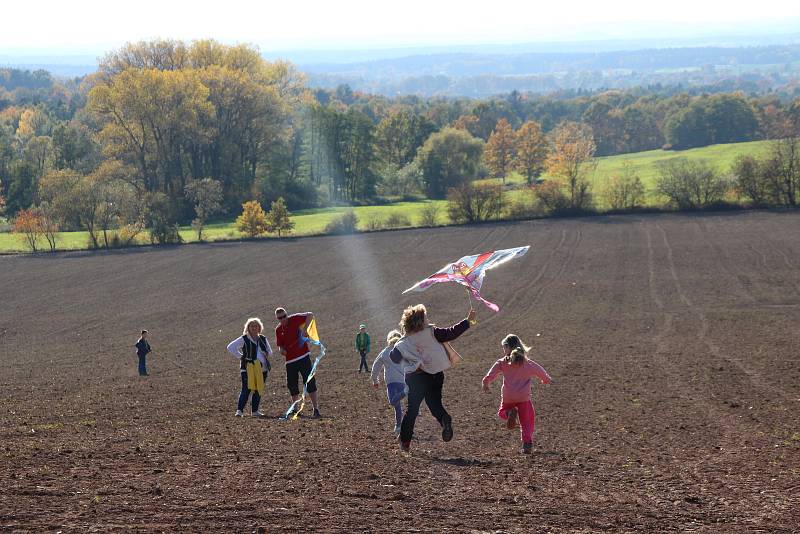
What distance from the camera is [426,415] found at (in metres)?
16.1

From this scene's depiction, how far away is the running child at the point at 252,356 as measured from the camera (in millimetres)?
14617

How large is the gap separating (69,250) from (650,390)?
171 feet

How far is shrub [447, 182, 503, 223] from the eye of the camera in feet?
224

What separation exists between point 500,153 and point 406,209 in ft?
108

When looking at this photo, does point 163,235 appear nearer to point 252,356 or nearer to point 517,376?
point 252,356

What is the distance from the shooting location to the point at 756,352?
2362 cm

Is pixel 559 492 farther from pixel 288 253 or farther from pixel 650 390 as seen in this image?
pixel 288 253

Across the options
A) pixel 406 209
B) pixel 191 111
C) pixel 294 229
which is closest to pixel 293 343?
pixel 294 229

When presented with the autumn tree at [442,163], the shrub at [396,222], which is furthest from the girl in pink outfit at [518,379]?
the autumn tree at [442,163]

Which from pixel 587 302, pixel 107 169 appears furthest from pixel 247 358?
pixel 107 169

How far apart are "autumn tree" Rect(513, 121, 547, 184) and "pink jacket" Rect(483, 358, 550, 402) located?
98.8 meters

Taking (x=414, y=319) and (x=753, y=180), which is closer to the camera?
(x=414, y=319)

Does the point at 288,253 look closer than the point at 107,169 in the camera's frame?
Yes

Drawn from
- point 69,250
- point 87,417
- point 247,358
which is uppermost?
point 247,358
